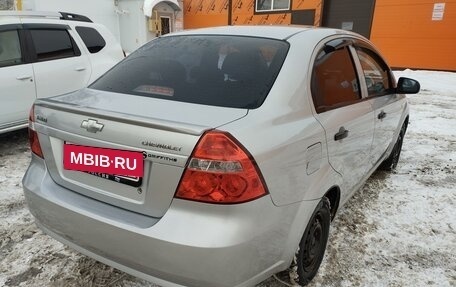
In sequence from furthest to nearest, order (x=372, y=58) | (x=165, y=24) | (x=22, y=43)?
(x=165, y=24), (x=22, y=43), (x=372, y=58)

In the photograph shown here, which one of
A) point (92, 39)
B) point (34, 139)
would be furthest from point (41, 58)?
point (34, 139)

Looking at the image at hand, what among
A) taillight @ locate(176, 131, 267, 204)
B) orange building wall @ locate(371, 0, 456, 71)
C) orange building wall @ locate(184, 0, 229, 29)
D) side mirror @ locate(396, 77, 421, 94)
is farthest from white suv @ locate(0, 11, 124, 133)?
orange building wall @ locate(184, 0, 229, 29)

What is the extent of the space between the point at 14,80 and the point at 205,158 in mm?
3998

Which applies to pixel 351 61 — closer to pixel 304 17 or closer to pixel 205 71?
pixel 205 71

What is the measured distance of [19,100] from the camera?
15.3ft

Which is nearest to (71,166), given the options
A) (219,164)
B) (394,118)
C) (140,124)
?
(140,124)

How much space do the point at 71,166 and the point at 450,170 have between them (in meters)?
4.41

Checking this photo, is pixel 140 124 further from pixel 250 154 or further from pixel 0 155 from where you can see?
pixel 0 155

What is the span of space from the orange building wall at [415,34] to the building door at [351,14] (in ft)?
1.11

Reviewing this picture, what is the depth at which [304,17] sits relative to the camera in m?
18.5

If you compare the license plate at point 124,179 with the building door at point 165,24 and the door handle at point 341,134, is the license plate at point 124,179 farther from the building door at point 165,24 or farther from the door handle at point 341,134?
the building door at point 165,24

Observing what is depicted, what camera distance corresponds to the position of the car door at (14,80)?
4504mm

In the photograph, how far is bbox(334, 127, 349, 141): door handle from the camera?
2309 millimetres

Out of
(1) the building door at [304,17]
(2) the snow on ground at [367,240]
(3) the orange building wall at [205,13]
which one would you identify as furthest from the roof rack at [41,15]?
(3) the orange building wall at [205,13]
